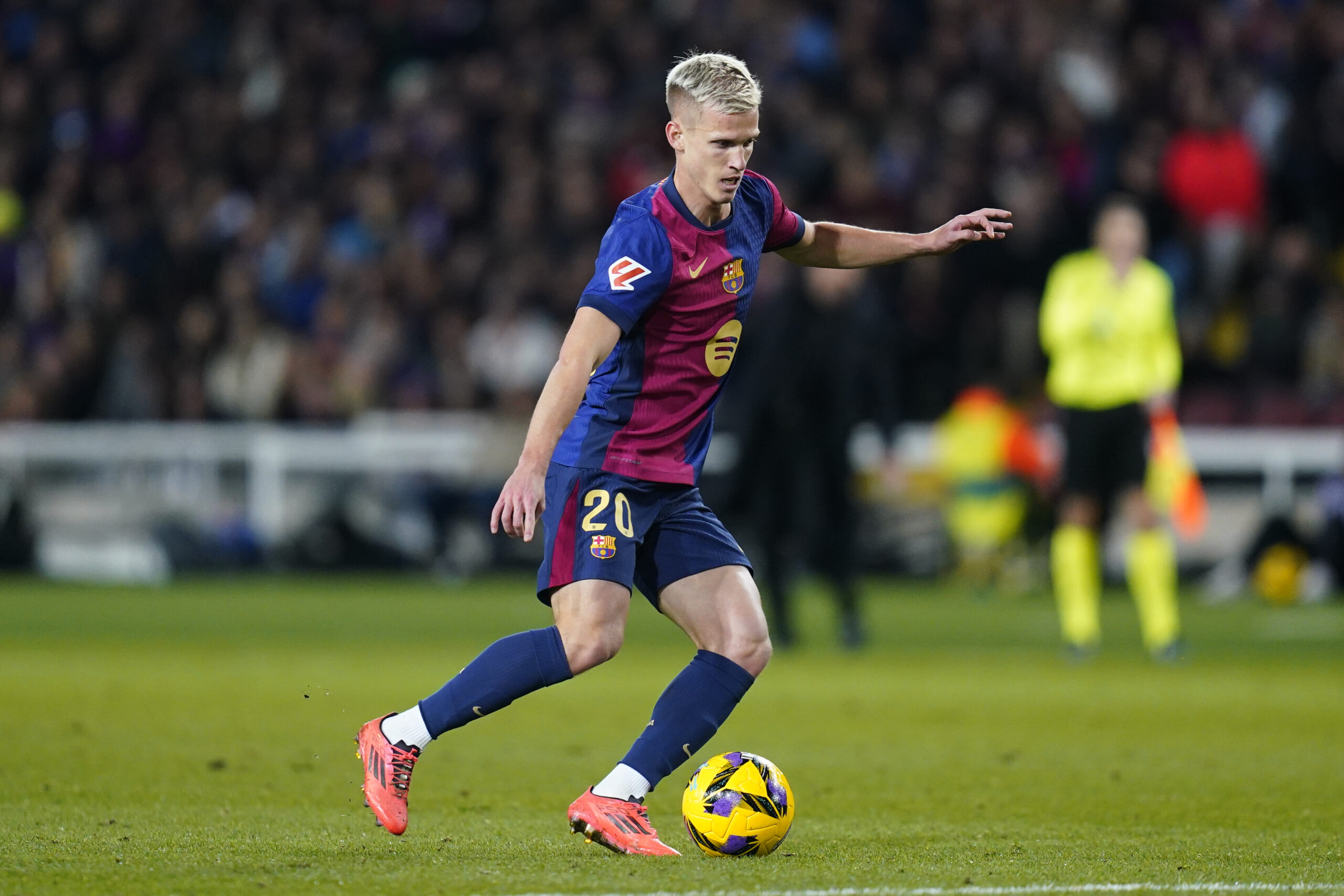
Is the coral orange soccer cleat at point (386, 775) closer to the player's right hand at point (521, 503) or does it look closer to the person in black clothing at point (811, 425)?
the player's right hand at point (521, 503)

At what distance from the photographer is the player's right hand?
4434 millimetres

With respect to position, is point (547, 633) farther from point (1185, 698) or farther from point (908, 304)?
point (908, 304)

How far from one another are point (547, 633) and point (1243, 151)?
44.6 ft

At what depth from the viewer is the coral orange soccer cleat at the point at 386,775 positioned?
476cm

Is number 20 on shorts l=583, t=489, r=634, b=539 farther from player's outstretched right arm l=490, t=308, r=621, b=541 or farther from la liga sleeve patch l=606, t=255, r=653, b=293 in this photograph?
la liga sleeve patch l=606, t=255, r=653, b=293

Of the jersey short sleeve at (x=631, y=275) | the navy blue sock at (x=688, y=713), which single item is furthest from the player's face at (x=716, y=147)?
the navy blue sock at (x=688, y=713)

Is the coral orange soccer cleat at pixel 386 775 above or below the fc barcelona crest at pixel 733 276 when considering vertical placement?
below

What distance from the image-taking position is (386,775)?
482 cm

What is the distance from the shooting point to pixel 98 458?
1730 centimetres

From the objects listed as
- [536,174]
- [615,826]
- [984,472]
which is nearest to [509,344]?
[536,174]

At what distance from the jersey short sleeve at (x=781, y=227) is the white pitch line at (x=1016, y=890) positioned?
181 centimetres

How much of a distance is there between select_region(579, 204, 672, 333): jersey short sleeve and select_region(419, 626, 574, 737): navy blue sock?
2.70 ft

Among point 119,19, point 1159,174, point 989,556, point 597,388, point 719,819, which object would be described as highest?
point 119,19

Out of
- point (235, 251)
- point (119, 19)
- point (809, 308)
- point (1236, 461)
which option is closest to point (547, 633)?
point (809, 308)
